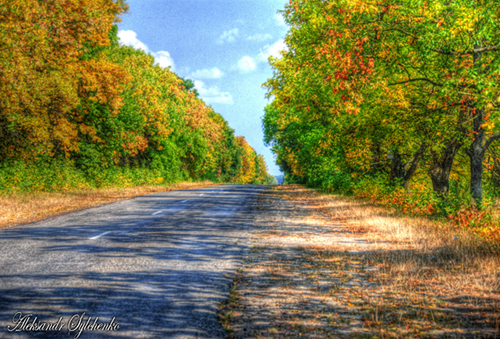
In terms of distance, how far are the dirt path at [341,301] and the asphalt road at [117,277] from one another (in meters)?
0.41

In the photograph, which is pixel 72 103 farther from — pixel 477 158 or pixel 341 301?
pixel 341 301

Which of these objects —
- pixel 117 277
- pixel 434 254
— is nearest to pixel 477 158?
pixel 434 254

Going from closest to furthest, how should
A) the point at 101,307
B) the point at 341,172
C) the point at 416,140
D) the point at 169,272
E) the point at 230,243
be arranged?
the point at 101,307 < the point at 169,272 < the point at 230,243 < the point at 416,140 < the point at 341,172

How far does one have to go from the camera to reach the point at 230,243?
9.30 m

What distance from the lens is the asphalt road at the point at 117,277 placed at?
4.43 m

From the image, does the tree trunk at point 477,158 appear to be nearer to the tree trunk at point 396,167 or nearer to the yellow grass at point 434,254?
the yellow grass at point 434,254

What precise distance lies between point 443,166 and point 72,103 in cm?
1746

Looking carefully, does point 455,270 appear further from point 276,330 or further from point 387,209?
point 387,209

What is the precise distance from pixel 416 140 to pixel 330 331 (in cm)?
1196

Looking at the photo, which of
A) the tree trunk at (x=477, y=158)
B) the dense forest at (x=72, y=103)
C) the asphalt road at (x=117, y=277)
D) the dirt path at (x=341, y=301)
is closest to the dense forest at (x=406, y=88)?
the tree trunk at (x=477, y=158)

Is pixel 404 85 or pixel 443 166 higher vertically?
pixel 404 85

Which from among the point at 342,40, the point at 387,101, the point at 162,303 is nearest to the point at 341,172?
the point at 387,101

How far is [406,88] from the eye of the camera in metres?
13.2

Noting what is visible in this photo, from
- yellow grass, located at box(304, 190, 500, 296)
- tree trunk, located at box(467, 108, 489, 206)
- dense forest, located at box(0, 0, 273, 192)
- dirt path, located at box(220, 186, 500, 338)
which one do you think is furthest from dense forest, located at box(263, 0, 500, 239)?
dense forest, located at box(0, 0, 273, 192)
